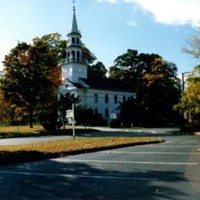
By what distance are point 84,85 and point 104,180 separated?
230 feet

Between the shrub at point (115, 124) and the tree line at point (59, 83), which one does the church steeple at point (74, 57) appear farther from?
the shrub at point (115, 124)

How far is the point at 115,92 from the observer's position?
87.4m

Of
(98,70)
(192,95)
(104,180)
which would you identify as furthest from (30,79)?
(98,70)

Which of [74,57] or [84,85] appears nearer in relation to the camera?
[74,57]

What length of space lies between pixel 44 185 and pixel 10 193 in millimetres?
1176

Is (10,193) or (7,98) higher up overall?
(7,98)

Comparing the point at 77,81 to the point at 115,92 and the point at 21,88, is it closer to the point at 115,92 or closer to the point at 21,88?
the point at 115,92

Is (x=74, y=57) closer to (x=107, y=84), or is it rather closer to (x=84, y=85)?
(x=84, y=85)

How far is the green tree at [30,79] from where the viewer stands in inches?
1955

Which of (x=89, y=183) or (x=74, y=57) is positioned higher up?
(x=74, y=57)

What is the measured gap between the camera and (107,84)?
3403 inches

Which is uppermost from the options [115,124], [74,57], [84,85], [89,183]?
[74,57]

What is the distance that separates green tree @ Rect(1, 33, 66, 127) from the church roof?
1155 inches

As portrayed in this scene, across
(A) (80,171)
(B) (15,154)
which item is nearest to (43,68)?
(B) (15,154)
